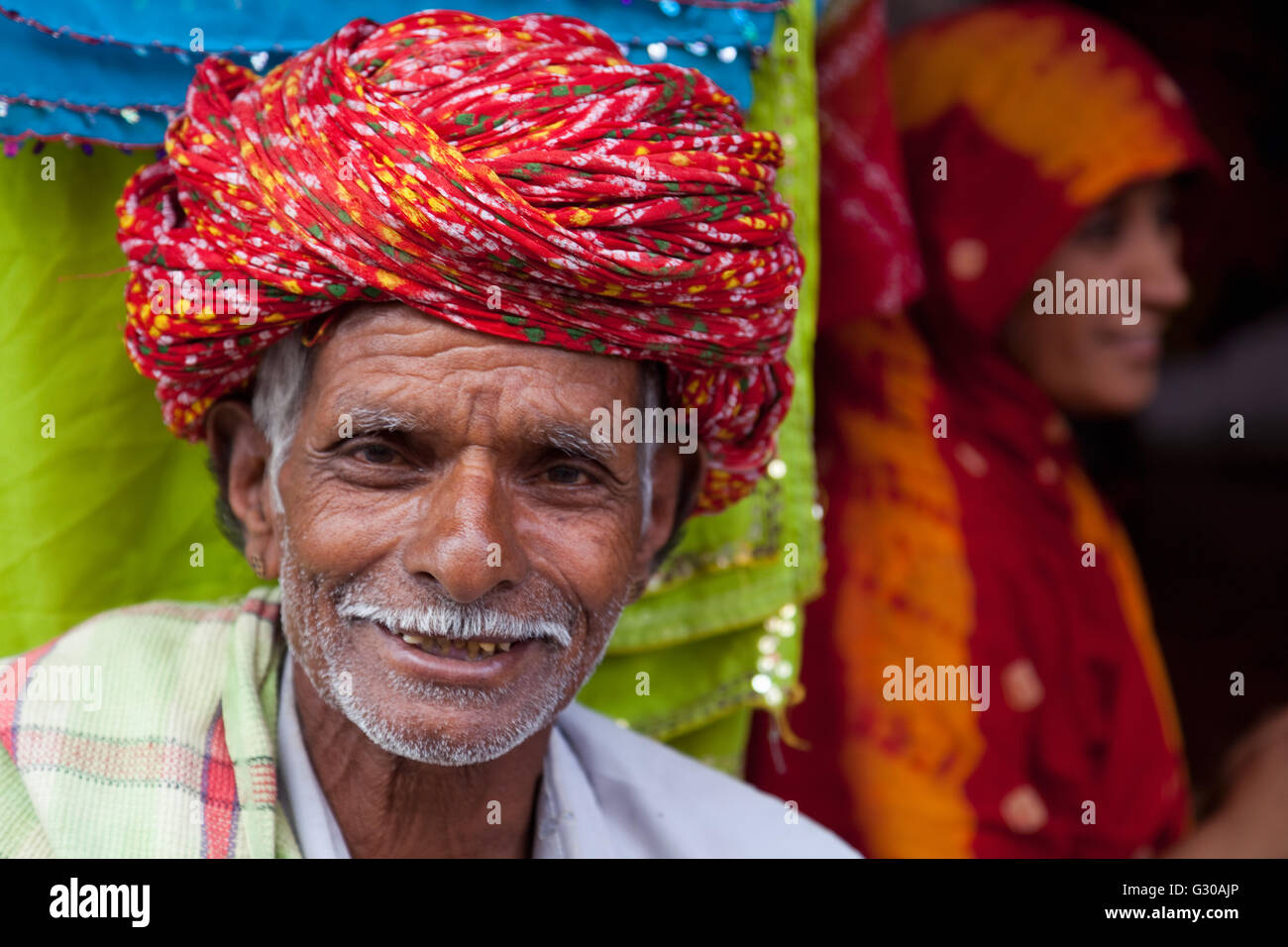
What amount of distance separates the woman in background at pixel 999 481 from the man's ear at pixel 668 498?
607 millimetres

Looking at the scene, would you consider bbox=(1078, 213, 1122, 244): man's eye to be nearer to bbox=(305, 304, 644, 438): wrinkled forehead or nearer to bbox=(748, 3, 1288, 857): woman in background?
bbox=(748, 3, 1288, 857): woman in background

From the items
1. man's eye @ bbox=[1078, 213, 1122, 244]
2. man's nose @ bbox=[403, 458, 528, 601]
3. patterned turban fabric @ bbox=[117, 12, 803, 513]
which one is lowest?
man's nose @ bbox=[403, 458, 528, 601]

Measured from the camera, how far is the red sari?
2.50 m

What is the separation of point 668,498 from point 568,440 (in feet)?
1.16

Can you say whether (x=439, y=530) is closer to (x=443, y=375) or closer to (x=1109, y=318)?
(x=443, y=375)

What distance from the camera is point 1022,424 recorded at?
2922 millimetres

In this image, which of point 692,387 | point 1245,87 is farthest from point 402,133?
point 1245,87

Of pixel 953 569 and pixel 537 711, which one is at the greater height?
pixel 953 569

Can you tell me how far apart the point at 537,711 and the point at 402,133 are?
739 mm

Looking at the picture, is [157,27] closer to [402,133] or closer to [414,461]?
[402,133]

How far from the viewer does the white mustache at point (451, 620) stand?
5.14 feet

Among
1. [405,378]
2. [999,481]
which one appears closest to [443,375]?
[405,378]

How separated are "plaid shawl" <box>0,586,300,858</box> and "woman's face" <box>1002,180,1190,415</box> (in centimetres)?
186

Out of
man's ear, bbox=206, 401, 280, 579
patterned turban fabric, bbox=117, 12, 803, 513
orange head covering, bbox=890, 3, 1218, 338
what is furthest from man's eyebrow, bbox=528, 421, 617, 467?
orange head covering, bbox=890, 3, 1218, 338
